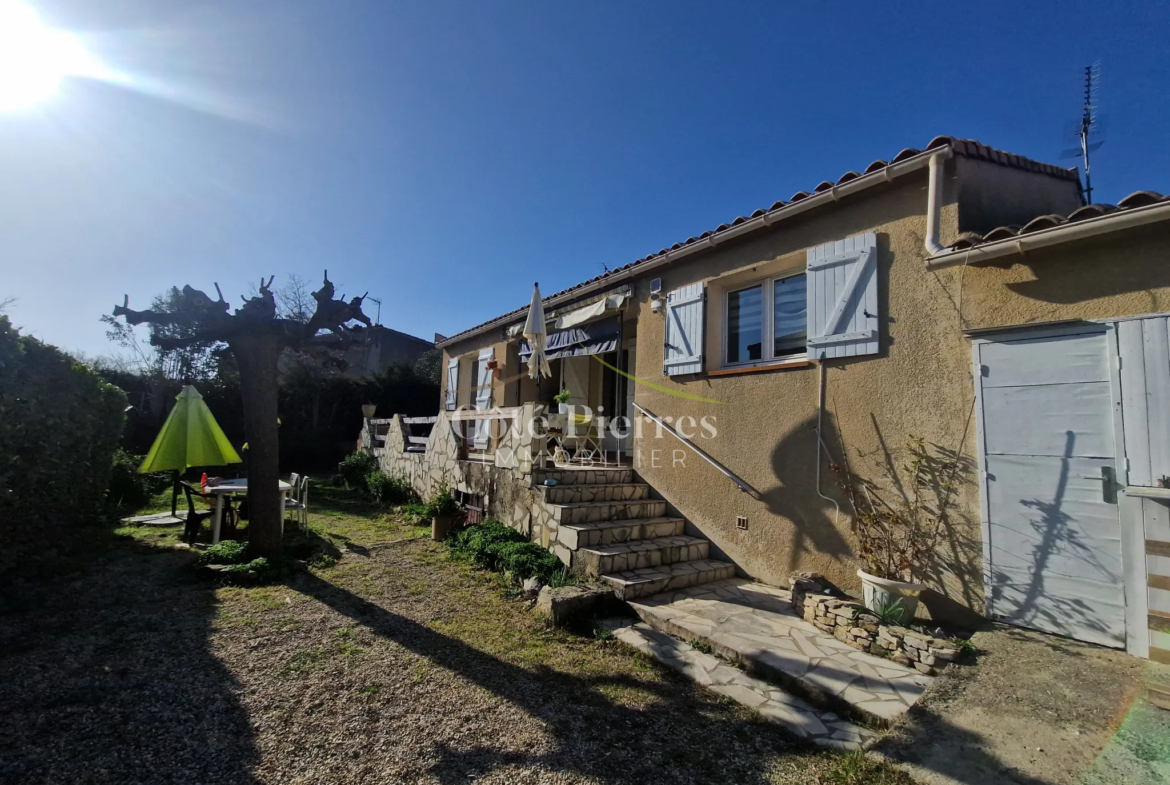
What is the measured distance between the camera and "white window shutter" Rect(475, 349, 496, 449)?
1185 cm

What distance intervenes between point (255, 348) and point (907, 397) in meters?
7.59

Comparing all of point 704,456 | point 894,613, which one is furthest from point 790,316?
point 894,613

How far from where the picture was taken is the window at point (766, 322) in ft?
20.6

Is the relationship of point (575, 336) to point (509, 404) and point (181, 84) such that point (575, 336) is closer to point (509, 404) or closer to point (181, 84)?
point (509, 404)

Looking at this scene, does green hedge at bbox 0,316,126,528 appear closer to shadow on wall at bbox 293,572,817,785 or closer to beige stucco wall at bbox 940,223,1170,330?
shadow on wall at bbox 293,572,817,785

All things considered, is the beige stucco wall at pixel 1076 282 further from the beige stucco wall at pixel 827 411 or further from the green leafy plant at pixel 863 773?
the green leafy plant at pixel 863 773

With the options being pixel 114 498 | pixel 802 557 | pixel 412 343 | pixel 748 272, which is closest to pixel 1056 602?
pixel 802 557

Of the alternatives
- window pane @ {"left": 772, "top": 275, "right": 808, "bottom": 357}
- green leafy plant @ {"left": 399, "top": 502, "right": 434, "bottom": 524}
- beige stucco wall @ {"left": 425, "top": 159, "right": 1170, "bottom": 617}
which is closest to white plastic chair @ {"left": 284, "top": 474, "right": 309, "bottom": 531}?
green leafy plant @ {"left": 399, "top": 502, "right": 434, "bottom": 524}

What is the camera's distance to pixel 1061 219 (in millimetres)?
4031

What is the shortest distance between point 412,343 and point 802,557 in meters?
27.2

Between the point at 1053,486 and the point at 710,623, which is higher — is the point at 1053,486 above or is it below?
Result: above

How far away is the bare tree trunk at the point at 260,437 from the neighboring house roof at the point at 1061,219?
7.76m

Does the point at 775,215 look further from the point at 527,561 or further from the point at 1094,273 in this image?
the point at 527,561

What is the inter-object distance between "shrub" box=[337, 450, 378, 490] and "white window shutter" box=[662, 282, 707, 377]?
373 inches
